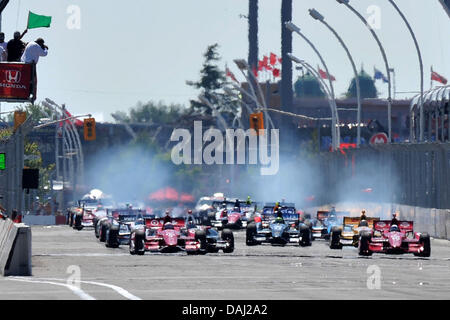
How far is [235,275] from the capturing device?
2588cm

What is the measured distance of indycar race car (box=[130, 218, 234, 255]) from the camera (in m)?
36.9

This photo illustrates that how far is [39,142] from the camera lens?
6353 inches

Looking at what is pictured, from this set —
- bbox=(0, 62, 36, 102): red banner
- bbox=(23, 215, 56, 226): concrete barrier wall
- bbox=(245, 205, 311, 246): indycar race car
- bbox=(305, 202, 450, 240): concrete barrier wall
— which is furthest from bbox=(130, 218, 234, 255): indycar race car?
bbox=(23, 215, 56, 226): concrete barrier wall

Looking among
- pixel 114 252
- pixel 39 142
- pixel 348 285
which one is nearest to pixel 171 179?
pixel 39 142

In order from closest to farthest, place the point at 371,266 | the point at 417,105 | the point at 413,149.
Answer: the point at 371,266 → the point at 413,149 → the point at 417,105

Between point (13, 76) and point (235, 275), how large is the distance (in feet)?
23.9

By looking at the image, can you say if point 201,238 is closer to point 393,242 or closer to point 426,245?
point 393,242

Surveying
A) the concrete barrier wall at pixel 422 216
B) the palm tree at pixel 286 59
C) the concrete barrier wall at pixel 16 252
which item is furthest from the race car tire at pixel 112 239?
the palm tree at pixel 286 59

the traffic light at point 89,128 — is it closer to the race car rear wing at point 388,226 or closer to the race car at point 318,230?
the race car at point 318,230

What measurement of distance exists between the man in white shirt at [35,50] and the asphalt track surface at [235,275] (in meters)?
4.21

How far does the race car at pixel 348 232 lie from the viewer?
131 feet

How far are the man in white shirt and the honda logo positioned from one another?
1.66m
